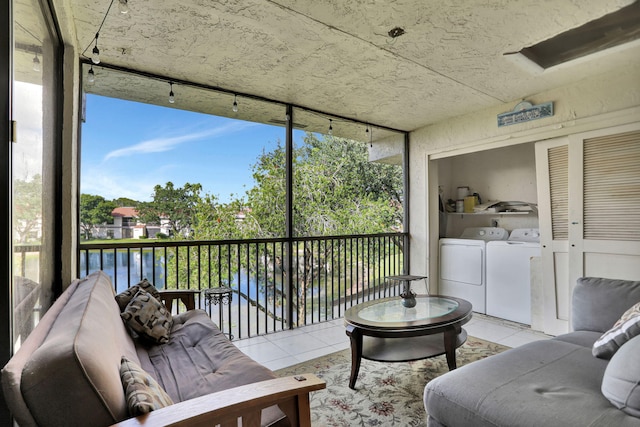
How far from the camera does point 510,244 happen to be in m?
3.73

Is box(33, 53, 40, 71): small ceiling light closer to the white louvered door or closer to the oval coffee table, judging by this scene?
the oval coffee table

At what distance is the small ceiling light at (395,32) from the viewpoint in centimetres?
219

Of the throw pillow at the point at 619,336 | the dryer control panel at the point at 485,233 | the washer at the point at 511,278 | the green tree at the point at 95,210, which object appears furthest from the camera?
the dryer control panel at the point at 485,233

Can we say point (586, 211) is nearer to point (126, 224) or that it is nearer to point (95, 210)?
point (126, 224)

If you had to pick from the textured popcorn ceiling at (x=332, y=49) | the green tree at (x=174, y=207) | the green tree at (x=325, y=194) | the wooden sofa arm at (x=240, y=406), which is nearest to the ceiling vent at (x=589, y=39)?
the textured popcorn ceiling at (x=332, y=49)

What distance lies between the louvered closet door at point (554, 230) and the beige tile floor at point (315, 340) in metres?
0.27

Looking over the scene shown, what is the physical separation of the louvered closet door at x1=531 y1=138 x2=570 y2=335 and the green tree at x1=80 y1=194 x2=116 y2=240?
4.64 m

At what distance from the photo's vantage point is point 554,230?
129 inches

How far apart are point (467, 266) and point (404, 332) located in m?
2.44

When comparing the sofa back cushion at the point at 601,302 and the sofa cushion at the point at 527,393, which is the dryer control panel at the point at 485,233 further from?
the sofa cushion at the point at 527,393

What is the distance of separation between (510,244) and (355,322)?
97.6 inches

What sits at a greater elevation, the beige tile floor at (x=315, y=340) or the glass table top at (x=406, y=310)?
the glass table top at (x=406, y=310)

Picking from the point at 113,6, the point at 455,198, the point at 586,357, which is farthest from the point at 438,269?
the point at 113,6

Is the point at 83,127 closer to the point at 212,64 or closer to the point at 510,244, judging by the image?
the point at 212,64
